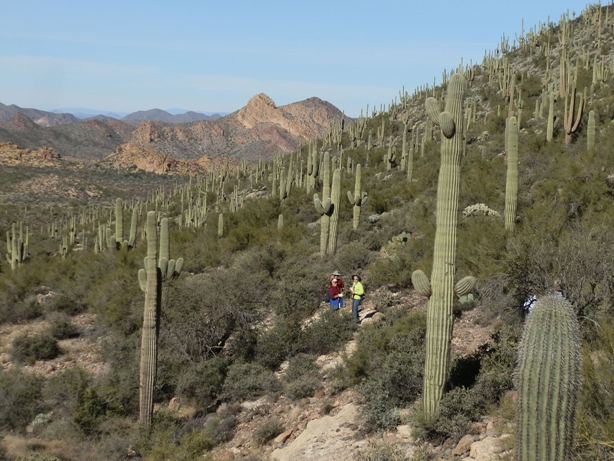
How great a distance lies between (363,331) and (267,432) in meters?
2.73

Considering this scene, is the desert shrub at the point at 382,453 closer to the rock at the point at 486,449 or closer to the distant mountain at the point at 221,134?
the rock at the point at 486,449

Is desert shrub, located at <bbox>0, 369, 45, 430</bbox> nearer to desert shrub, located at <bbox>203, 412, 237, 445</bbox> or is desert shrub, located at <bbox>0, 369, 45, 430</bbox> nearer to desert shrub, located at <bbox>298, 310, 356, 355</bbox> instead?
desert shrub, located at <bbox>203, 412, 237, 445</bbox>

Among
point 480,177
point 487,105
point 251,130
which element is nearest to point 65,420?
point 480,177

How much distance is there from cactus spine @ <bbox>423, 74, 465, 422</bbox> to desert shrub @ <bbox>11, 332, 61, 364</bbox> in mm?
9848

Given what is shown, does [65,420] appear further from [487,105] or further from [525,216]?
[487,105]

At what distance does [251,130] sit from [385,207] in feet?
319

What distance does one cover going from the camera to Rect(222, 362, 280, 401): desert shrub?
9.62 m

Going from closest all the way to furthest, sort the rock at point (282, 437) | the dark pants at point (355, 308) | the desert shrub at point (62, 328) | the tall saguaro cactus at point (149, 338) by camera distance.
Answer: the rock at point (282, 437)
the tall saguaro cactus at point (149, 338)
the dark pants at point (355, 308)
the desert shrub at point (62, 328)

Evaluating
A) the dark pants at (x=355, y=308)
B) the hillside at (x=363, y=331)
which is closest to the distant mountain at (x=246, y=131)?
the hillside at (x=363, y=331)

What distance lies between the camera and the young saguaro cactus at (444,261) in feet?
22.4

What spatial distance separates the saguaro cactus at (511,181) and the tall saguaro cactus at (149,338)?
7.20 meters

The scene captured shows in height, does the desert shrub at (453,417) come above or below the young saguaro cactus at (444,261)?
below

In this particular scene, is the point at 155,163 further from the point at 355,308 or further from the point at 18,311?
the point at 355,308

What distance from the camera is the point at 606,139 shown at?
1652 cm
